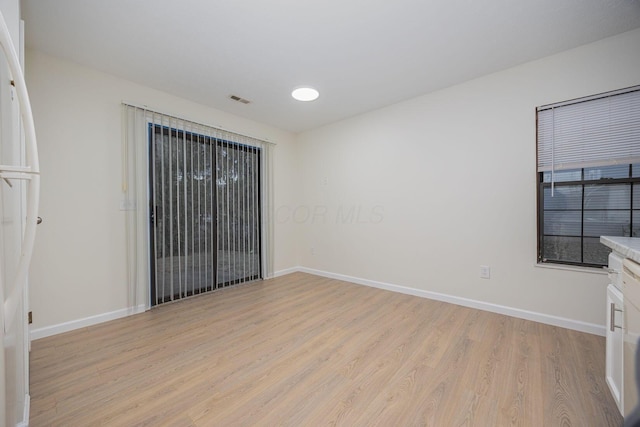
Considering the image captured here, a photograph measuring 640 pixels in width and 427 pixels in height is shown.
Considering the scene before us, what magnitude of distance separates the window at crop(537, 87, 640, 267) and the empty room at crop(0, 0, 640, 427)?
2 centimetres

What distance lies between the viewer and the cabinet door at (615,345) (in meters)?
1.29

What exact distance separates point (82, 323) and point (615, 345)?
390 cm

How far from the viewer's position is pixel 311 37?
7.07 feet

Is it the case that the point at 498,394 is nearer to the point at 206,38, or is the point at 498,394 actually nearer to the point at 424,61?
the point at 424,61

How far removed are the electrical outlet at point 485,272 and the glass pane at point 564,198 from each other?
0.77 m

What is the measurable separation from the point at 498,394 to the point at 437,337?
2.21 ft

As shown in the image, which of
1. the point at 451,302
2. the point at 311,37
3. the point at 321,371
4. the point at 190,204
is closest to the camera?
the point at 321,371

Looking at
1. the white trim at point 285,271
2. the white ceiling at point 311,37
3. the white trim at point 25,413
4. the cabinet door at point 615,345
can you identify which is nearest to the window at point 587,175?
the white ceiling at point 311,37

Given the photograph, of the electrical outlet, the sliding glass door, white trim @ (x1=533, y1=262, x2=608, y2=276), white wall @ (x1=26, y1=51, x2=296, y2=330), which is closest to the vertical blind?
the sliding glass door

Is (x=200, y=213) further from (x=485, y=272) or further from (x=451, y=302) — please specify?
(x=485, y=272)

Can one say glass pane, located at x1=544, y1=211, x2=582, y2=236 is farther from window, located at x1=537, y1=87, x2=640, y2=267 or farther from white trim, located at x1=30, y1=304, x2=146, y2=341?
white trim, located at x1=30, y1=304, x2=146, y2=341

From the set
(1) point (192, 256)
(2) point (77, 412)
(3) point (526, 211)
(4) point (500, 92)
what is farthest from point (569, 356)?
(1) point (192, 256)

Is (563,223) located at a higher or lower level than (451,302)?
higher

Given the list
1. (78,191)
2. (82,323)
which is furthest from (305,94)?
(82,323)
